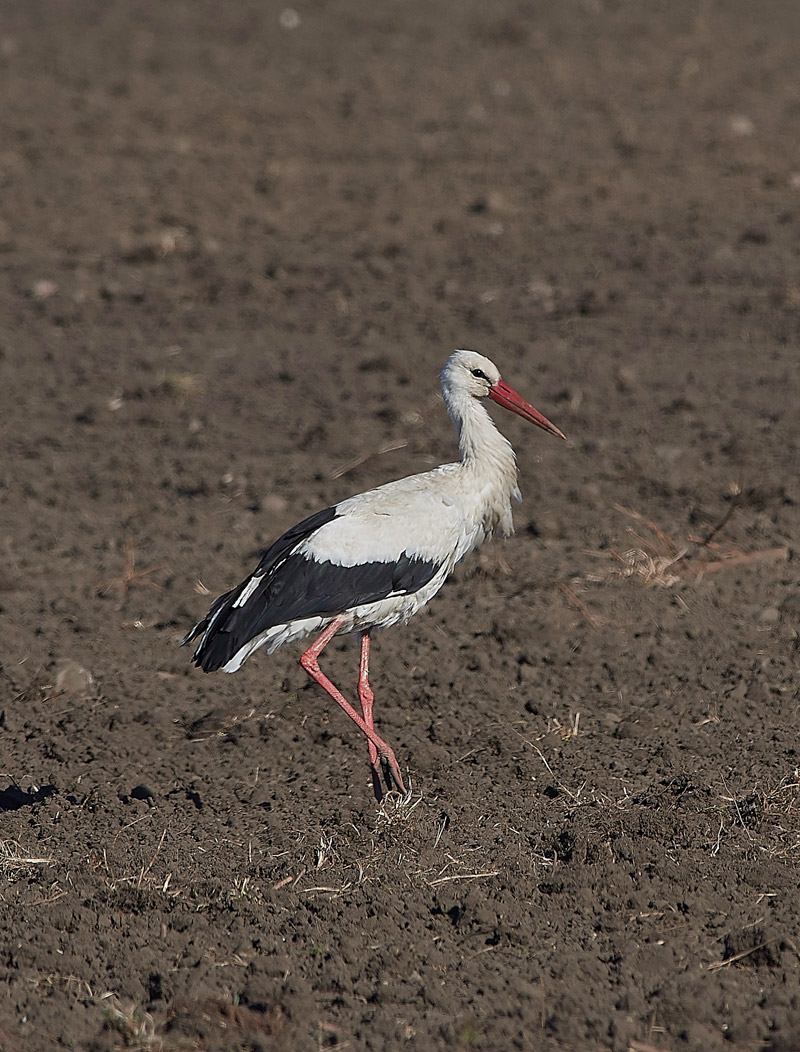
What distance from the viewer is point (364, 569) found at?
20.4ft

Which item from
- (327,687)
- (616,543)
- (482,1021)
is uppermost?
(482,1021)

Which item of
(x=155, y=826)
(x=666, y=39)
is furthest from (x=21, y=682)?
(x=666, y=39)

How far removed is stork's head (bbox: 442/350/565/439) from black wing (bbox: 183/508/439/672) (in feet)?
3.17

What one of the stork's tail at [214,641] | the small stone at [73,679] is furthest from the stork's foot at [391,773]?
the small stone at [73,679]

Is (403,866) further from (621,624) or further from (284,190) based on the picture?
(284,190)

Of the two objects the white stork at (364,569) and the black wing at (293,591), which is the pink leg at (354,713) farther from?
the black wing at (293,591)

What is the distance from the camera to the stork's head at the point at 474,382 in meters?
6.80

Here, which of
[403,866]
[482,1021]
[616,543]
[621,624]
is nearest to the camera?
[482,1021]

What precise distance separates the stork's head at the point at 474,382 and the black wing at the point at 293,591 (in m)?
0.97

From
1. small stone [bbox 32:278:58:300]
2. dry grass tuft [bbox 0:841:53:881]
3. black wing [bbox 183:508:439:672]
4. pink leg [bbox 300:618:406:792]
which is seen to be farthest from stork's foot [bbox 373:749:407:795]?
small stone [bbox 32:278:58:300]

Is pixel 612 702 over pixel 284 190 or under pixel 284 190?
over

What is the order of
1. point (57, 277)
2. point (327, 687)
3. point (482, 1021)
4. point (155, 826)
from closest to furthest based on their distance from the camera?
point (482, 1021) < point (155, 826) < point (327, 687) < point (57, 277)

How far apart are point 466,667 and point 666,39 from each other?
14588 millimetres

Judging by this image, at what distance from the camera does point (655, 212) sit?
46.0ft
